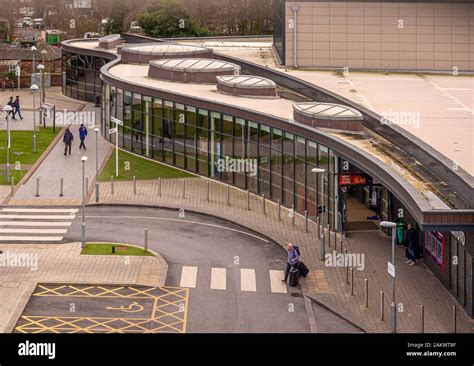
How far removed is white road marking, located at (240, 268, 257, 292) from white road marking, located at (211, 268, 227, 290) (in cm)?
70

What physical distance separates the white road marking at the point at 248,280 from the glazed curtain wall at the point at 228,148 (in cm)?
705

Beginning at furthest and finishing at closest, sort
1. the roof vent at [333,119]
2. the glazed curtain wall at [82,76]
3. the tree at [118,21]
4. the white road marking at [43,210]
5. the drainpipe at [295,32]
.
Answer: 1. the tree at [118,21]
2. the glazed curtain wall at [82,76]
3. the drainpipe at [295,32]
4. the white road marking at [43,210]
5. the roof vent at [333,119]

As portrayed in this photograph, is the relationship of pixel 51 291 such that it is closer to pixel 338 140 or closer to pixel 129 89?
pixel 338 140

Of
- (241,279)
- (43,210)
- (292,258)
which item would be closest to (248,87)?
(43,210)

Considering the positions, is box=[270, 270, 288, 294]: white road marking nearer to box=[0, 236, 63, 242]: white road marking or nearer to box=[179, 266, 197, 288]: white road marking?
box=[179, 266, 197, 288]: white road marking

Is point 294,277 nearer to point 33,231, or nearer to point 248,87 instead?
point 33,231

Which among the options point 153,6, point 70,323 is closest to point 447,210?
point 70,323

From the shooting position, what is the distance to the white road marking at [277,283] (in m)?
44.6

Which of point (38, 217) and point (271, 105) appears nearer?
point (38, 217)

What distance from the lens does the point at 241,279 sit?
45750 millimetres

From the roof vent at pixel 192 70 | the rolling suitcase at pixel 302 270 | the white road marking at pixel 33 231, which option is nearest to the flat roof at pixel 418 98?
the roof vent at pixel 192 70

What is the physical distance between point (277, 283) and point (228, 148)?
16.4 meters

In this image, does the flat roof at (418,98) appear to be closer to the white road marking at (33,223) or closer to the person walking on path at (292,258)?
the person walking on path at (292,258)

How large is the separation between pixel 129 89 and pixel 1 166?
345 inches
